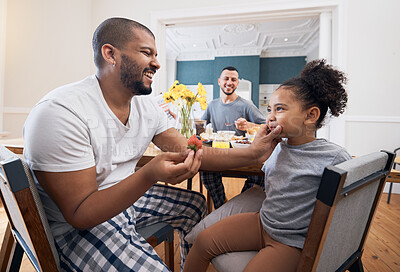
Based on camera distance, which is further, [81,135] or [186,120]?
[186,120]

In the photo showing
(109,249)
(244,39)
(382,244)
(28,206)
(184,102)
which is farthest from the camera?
(244,39)

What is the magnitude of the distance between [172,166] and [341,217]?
45 centimetres

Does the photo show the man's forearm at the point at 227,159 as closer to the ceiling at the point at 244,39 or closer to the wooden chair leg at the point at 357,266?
the wooden chair leg at the point at 357,266

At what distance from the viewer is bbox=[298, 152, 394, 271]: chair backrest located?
499 millimetres

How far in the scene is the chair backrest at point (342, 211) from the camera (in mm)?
499

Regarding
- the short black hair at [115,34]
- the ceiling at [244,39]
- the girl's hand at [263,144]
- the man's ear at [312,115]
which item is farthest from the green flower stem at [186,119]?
the ceiling at [244,39]

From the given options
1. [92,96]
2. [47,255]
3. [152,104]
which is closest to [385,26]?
[152,104]

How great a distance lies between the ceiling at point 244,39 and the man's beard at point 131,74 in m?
5.07

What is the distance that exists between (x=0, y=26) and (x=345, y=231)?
134 inches

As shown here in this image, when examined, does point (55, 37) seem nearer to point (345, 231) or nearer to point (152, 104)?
point (152, 104)

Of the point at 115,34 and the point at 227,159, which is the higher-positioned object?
the point at 115,34

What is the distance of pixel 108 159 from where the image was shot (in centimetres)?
84

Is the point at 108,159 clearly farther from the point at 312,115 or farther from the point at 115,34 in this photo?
the point at 312,115

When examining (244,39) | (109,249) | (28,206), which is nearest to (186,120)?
(109,249)
